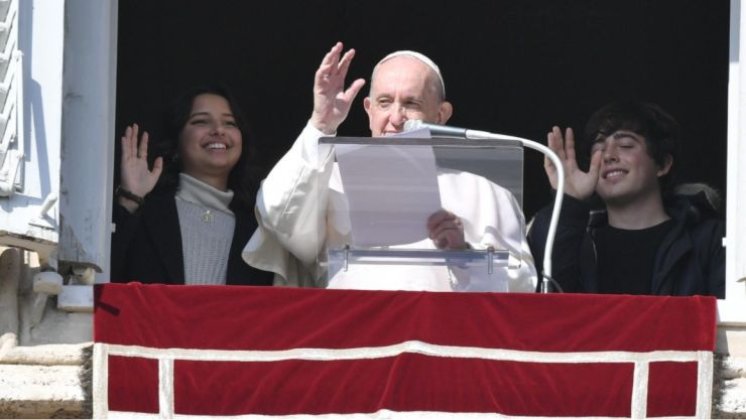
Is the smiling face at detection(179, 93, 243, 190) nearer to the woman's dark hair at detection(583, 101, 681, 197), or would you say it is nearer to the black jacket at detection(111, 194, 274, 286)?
the black jacket at detection(111, 194, 274, 286)

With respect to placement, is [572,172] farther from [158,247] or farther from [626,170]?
[158,247]

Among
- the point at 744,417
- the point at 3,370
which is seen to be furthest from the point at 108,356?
the point at 744,417

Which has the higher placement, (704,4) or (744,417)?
(704,4)

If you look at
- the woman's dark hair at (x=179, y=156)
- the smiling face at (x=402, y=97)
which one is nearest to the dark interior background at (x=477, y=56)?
the woman's dark hair at (x=179, y=156)

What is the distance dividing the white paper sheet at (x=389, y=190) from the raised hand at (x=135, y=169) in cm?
107

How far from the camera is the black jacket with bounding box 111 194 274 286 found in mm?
9172

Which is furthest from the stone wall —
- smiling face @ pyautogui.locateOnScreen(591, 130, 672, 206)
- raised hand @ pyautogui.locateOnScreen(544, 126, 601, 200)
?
smiling face @ pyautogui.locateOnScreen(591, 130, 672, 206)

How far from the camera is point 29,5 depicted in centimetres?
856

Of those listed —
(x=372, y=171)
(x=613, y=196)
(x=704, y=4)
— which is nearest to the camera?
(x=372, y=171)

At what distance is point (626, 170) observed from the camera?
31.9 feet

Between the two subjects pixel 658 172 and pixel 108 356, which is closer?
pixel 108 356

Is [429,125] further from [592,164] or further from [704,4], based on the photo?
[704,4]

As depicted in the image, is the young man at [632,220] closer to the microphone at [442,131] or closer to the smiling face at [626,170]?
the smiling face at [626,170]

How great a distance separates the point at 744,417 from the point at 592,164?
1446mm
